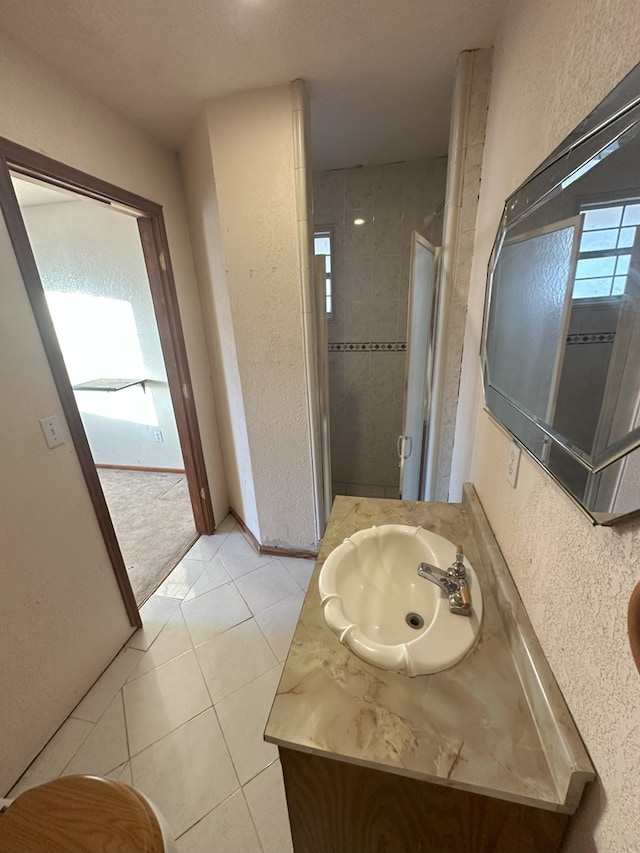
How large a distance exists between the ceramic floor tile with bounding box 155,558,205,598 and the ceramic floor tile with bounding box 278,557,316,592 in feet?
1.73

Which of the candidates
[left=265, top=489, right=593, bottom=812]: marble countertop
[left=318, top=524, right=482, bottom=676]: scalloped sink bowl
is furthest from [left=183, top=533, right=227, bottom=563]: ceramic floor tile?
[left=265, top=489, right=593, bottom=812]: marble countertop

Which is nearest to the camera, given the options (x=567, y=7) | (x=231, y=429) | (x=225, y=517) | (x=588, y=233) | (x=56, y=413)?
(x=588, y=233)

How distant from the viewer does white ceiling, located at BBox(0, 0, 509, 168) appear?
40.6 inches

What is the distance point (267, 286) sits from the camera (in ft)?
5.38

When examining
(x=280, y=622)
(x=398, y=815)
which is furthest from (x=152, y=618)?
(x=398, y=815)

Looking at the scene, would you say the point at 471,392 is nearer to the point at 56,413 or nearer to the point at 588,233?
the point at 588,233

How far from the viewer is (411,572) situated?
1.09 meters

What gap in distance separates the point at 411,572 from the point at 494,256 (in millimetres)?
1033

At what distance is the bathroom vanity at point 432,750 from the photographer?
57 cm

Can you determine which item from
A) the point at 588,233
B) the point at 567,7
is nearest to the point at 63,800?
the point at 588,233

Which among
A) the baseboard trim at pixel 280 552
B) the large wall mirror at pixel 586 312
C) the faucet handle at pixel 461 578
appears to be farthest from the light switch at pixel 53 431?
the large wall mirror at pixel 586 312

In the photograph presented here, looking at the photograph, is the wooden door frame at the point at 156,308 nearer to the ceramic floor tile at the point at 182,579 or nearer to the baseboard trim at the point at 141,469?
the ceramic floor tile at the point at 182,579

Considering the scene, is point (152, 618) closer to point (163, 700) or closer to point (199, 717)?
point (163, 700)

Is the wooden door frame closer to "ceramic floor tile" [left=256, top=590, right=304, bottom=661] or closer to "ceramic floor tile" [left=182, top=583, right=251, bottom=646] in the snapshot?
"ceramic floor tile" [left=182, top=583, right=251, bottom=646]
